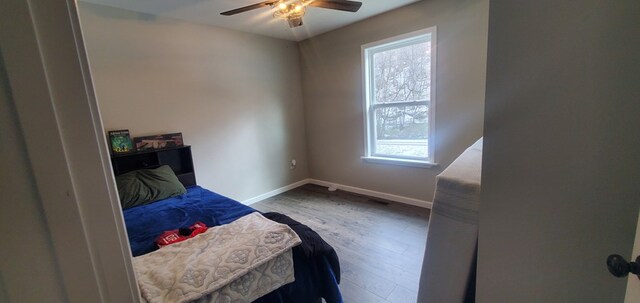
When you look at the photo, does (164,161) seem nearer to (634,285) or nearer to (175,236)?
(175,236)

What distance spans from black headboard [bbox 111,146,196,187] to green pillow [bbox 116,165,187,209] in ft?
0.61

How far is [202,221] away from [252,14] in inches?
92.6

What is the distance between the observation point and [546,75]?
0.60 meters

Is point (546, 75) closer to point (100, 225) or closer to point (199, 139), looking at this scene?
point (100, 225)

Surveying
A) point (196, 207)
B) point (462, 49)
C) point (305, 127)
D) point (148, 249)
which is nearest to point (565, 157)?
point (148, 249)

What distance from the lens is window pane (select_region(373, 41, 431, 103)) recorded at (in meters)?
3.05

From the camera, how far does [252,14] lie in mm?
2883

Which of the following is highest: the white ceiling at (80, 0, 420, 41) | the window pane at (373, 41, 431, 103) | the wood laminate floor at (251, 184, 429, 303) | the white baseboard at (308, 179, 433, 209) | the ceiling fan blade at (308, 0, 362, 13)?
the white ceiling at (80, 0, 420, 41)

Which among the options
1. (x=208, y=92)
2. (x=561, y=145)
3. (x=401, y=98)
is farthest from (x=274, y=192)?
(x=561, y=145)

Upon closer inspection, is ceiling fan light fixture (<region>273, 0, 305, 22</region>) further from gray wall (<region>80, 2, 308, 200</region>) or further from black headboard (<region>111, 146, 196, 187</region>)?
black headboard (<region>111, 146, 196, 187</region>)

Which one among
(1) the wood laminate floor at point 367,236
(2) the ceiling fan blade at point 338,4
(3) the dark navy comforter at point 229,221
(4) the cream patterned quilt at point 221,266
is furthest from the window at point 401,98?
(4) the cream patterned quilt at point 221,266

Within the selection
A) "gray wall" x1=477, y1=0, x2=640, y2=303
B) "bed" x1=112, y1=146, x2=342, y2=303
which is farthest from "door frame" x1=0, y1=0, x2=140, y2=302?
"bed" x1=112, y1=146, x2=342, y2=303

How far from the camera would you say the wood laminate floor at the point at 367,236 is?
1.89 m

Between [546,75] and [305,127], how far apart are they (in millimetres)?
3973
